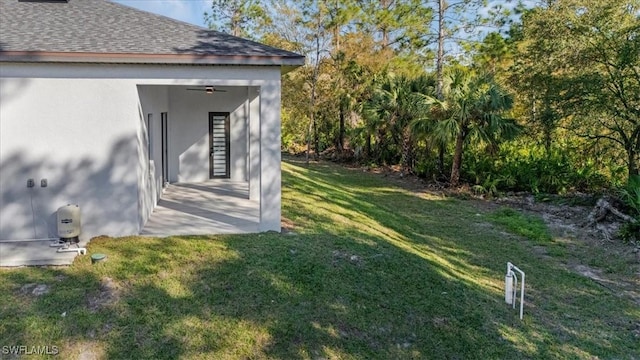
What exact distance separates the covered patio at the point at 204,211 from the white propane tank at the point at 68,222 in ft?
3.37

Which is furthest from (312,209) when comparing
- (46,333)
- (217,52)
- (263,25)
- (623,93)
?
(263,25)

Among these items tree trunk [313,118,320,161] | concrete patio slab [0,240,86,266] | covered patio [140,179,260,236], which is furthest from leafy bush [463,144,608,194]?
concrete patio slab [0,240,86,266]

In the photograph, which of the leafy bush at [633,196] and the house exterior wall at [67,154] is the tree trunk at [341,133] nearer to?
the leafy bush at [633,196]

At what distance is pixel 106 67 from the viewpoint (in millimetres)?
7258

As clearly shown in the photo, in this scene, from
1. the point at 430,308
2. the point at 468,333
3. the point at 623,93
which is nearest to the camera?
the point at 468,333

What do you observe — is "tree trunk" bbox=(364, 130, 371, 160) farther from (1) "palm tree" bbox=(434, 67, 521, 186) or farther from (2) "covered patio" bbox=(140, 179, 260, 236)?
(2) "covered patio" bbox=(140, 179, 260, 236)

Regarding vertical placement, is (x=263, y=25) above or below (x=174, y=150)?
above

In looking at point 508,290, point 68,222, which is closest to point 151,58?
point 68,222

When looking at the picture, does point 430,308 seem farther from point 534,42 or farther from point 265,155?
point 534,42

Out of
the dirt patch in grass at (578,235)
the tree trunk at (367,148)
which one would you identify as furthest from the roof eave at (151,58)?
the tree trunk at (367,148)

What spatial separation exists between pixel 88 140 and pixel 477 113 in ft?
34.8

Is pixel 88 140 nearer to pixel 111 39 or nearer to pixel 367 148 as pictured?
pixel 111 39

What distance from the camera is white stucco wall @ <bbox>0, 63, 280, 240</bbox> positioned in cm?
715

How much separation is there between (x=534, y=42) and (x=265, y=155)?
10039mm
